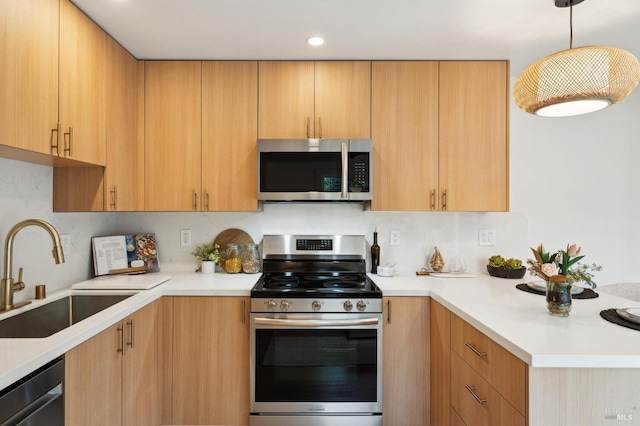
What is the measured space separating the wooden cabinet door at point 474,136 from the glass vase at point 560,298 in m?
0.94

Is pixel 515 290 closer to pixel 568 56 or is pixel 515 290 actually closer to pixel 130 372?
pixel 568 56

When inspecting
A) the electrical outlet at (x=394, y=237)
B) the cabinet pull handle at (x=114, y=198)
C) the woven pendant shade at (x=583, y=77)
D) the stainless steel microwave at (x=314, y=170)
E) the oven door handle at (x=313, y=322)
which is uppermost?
the woven pendant shade at (x=583, y=77)

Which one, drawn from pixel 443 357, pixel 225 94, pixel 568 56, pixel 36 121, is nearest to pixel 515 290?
pixel 443 357

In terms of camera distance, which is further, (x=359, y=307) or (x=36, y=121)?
(x=359, y=307)

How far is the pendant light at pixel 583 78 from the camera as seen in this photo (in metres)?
1.28

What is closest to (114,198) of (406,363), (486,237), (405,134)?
(405,134)

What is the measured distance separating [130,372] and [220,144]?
1382mm

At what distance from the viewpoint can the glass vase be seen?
140 cm

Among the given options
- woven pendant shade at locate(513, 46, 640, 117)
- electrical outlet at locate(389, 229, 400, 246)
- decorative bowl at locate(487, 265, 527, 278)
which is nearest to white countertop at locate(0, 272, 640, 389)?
decorative bowl at locate(487, 265, 527, 278)

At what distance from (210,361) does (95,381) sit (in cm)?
70

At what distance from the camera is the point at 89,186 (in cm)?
196

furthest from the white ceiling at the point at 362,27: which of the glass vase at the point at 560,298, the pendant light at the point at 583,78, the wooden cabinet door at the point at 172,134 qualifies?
the glass vase at the point at 560,298

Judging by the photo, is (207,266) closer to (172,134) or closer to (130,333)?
(130,333)

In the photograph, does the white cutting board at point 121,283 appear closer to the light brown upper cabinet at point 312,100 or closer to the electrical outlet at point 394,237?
the light brown upper cabinet at point 312,100
